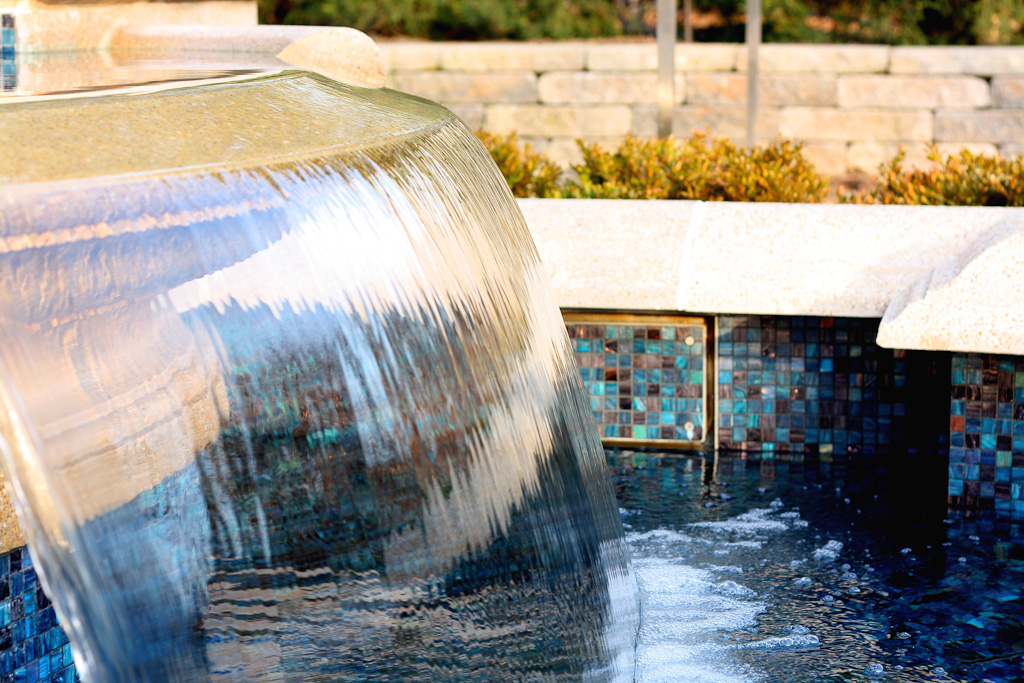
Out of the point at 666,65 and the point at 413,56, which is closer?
the point at 666,65

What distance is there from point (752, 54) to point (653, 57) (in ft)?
4.93

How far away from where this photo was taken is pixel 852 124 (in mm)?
7895

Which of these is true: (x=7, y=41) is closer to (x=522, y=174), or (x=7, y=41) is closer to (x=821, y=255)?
(x=522, y=174)

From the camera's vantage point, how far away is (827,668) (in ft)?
7.57

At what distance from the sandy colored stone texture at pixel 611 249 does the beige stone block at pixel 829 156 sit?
4571 mm

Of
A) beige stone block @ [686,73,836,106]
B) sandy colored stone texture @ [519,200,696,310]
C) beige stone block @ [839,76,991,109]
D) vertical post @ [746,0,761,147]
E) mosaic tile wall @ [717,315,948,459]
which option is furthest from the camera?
beige stone block @ [686,73,836,106]

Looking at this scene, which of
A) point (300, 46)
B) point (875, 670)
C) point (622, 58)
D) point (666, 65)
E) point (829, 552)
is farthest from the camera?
point (622, 58)

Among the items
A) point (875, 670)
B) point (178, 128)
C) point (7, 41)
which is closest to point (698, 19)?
point (7, 41)

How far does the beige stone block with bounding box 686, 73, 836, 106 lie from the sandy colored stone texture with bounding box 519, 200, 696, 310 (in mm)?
4509

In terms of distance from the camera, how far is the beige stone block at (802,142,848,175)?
7973 millimetres

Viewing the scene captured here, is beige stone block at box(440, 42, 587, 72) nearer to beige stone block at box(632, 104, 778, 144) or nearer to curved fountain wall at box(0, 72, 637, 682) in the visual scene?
beige stone block at box(632, 104, 778, 144)

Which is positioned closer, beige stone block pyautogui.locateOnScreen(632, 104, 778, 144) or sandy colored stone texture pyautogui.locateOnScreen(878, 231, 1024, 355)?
sandy colored stone texture pyautogui.locateOnScreen(878, 231, 1024, 355)

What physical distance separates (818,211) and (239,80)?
2.06 meters

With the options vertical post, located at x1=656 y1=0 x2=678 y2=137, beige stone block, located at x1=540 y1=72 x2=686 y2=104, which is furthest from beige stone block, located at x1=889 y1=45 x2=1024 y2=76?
vertical post, located at x1=656 y1=0 x2=678 y2=137
